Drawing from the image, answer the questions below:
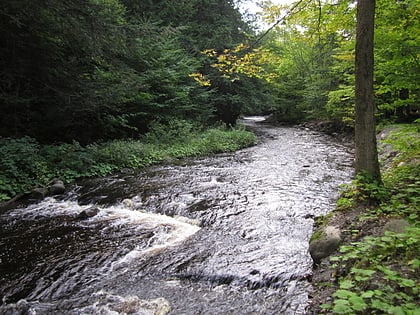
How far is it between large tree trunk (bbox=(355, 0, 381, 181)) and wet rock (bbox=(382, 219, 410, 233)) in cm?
119

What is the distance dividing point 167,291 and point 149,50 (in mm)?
13266

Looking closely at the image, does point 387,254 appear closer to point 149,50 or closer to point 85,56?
point 85,56

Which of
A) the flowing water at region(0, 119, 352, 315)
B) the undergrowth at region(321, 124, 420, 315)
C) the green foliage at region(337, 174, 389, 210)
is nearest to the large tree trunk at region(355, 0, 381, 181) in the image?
the green foliage at region(337, 174, 389, 210)

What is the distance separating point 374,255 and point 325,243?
909mm

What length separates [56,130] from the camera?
11.9 m

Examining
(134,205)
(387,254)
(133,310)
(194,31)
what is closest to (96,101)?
(134,205)

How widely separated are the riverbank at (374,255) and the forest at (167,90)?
19 millimetres

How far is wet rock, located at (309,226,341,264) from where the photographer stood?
4.18m

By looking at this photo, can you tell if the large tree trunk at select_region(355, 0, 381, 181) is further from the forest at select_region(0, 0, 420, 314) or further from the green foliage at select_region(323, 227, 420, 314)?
the green foliage at select_region(323, 227, 420, 314)

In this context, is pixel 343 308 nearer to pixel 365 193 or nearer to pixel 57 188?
pixel 365 193

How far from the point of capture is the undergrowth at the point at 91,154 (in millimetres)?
8430

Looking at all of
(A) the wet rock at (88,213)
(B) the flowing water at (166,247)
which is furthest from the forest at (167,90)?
(A) the wet rock at (88,213)

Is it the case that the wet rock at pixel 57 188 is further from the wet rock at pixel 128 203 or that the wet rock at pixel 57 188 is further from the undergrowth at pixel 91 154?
the wet rock at pixel 128 203

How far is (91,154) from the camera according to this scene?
11023 millimetres
